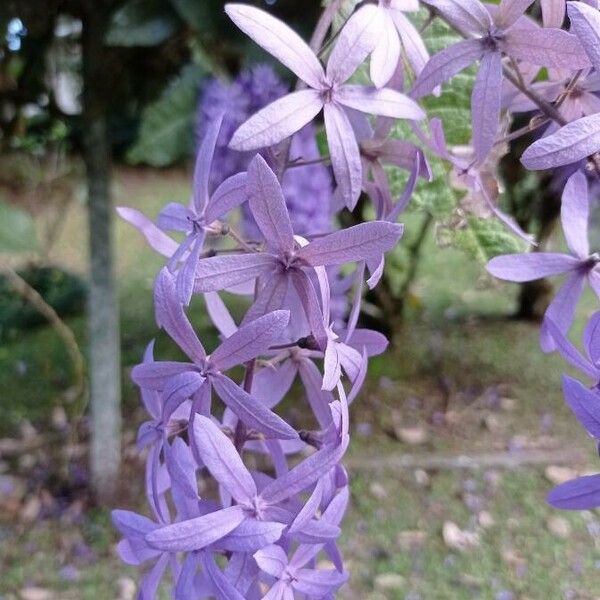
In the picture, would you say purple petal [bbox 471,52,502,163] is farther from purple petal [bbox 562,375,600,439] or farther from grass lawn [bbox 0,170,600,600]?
grass lawn [bbox 0,170,600,600]

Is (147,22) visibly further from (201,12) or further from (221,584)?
(221,584)

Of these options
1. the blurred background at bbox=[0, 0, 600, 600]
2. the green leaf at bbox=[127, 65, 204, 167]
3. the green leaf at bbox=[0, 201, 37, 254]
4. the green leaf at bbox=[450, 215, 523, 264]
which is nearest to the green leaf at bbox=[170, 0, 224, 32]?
the blurred background at bbox=[0, 0, 600, 600]

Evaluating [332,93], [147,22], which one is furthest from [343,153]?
[147,22]

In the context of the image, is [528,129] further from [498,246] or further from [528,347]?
[528,347]

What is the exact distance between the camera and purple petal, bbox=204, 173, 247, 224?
0.25 meters

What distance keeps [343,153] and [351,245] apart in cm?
5

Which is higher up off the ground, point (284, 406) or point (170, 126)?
point (170, 126)

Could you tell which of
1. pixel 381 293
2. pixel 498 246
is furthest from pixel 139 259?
pixel 498 246

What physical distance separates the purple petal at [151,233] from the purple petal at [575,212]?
0.15m

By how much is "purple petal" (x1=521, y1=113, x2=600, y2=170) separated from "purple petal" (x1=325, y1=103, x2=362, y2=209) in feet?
0.19

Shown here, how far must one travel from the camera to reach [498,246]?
16.7 inches

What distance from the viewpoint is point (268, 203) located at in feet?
0.73

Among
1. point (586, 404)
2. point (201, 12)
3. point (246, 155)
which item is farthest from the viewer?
point (246, 155)

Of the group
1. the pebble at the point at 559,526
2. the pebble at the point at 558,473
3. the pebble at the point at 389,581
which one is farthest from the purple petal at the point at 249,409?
the pebble at the point at 558,473
